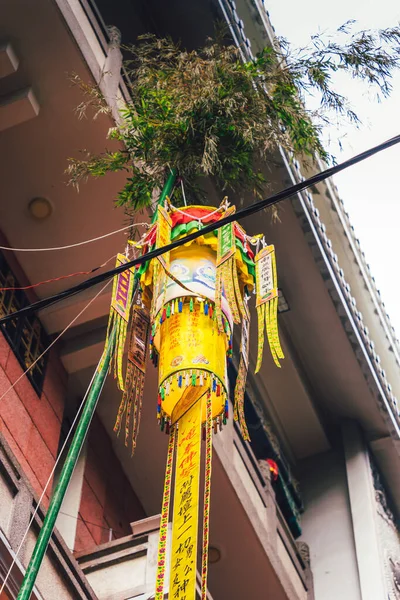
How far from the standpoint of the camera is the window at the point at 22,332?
1013 centimetres

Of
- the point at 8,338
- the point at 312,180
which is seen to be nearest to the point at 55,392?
the point at 8,338

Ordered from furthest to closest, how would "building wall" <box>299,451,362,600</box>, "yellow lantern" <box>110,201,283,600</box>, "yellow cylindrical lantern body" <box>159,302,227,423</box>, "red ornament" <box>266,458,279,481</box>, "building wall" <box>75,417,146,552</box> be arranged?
"building wall" <box>299,451,362,600</box>
"red ornament" <box>266,458,279,481</box>
"building wall" <box>75,417,146,552</box>
"yellow cylindrical lantern body" <box>159,302,227,423</box>
"yellow lantern" <box>110,201,283,600</box>

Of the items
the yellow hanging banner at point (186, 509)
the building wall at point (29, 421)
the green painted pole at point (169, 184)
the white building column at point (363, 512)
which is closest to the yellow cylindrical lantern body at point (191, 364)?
the yellow hanging banner at point (186, 509)

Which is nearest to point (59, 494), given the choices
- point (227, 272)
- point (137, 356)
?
point (137, 356)

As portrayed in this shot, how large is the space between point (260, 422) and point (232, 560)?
287 cm

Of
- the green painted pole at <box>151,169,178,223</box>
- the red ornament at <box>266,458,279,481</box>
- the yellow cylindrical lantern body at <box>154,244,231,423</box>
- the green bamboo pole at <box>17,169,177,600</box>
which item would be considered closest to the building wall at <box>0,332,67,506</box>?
the green painted pole at <box>151,169,178,223</box>

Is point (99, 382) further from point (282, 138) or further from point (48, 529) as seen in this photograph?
point (282, 138)

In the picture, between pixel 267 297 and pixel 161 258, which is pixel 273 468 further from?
pixel 161 258

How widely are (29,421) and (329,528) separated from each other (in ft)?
21.2

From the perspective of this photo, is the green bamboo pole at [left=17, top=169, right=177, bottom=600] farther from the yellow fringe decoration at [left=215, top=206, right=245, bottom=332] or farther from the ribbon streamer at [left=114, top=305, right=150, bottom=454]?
the yellow fringe decoration at [left=215, top=206, right=245, bottom=332]

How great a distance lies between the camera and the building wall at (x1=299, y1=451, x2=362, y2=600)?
46.0ft

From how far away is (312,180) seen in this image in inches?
194

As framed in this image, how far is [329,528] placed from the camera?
48.5ft

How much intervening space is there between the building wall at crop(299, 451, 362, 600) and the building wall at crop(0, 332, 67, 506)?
17.9 feet
